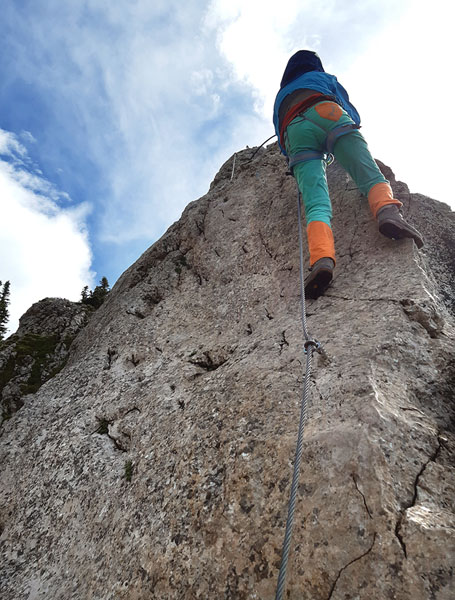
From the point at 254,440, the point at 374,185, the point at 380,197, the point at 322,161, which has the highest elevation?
the point at 322,161

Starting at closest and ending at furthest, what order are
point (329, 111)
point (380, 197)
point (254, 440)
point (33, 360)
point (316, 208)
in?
point (254, 440)
point (380, 197)
point (316, 208)
point (329, 111)
point (33, 360)

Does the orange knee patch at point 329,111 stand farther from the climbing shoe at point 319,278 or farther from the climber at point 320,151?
the climbing shoe at point 319,278

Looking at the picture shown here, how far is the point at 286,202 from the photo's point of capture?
745 centimetres

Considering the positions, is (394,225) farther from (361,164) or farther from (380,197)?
(361,164)

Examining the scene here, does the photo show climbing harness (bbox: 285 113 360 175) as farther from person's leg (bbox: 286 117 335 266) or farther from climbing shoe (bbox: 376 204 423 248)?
climbing shoe (bbox: 376 204 423 248)

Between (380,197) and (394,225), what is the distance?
57 cm

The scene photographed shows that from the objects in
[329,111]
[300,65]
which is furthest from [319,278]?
[300,65]

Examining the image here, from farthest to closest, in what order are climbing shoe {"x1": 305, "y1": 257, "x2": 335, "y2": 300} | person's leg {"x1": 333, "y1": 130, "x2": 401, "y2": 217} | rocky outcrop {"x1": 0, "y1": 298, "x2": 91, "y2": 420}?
rocky outcrop {"x1": 0, "y1": 298, "x2": 91, "y2": 420} → person's leg {"x1": 333, "y1": 130, "x2": 401, "y2": 217} → climbing shoe {"x1": 305, "y1": 257, "x2": 335, "y2": 300}

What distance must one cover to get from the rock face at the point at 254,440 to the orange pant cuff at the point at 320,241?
559 mm

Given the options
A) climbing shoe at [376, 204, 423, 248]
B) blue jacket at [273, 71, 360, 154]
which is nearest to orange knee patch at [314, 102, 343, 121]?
blue jacket at [273, 71, 360, 154]

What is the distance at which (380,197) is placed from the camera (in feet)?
17.0

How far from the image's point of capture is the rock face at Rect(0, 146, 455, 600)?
2.55 m

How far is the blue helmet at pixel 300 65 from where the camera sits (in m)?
6.67

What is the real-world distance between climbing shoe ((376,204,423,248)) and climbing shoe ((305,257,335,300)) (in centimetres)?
96
